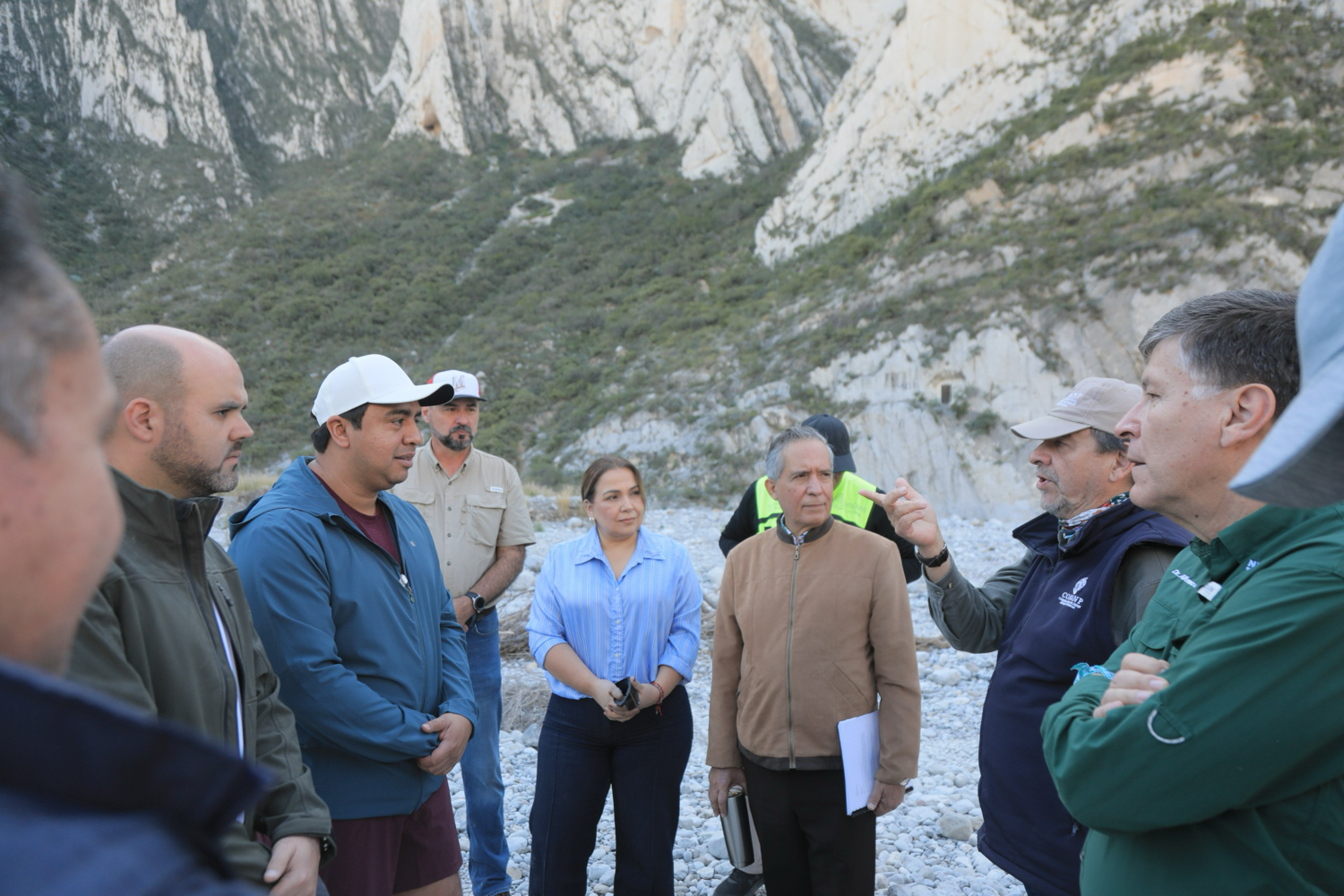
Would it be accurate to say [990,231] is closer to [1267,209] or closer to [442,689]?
[1267,209]

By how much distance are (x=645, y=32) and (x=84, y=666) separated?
4603cm

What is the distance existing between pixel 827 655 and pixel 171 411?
2.37m

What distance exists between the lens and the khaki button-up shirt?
4461 mm

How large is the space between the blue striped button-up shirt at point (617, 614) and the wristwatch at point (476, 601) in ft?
2.36

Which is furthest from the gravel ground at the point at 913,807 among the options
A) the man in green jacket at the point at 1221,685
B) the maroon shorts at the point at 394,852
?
the man in green jacket at the point at 1221,685

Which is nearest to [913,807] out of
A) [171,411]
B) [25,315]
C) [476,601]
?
[476,601]

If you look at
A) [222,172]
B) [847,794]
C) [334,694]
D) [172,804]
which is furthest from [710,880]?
[222,172]

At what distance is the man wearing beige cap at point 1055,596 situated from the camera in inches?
92.6

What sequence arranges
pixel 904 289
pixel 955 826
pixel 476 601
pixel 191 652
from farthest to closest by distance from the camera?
pixel 904 289 → pixel 476 601 → pixel 955 826 → pixel 191 652

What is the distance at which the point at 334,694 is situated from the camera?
2.49m

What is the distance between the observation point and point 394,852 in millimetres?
2652

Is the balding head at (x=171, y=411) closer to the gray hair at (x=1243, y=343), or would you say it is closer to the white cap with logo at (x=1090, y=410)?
the gray hair at (x=1243, y=343)

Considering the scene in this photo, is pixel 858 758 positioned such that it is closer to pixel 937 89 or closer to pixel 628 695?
pixel 628 695

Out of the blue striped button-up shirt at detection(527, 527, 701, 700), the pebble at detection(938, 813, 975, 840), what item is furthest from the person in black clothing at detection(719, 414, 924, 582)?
the pebble at detection(938, 813, 975, 840)
